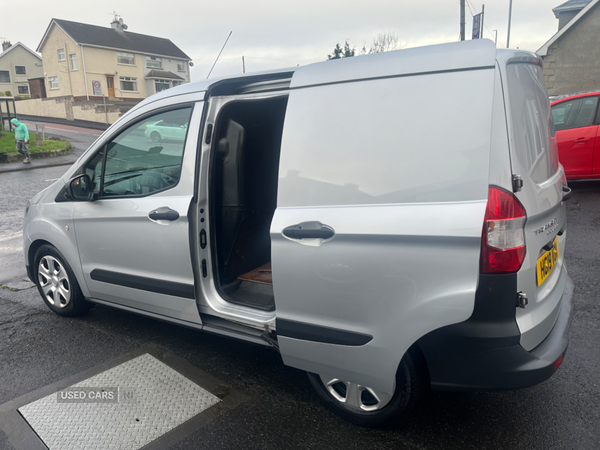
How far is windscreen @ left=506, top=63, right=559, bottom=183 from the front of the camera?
2.02m

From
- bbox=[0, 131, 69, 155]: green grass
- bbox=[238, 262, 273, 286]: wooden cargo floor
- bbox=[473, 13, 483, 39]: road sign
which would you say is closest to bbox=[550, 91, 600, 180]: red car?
bbox=[238, 262, 273, 286]: wooden cargo floor

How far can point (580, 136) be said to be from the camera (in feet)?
25.2

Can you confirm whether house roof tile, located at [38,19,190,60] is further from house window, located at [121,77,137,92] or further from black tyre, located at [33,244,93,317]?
black tyre, located at [33,244,93,317]

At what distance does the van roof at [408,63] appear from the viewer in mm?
1993

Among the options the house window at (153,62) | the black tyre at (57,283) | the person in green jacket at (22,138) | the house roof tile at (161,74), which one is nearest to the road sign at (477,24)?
the person in green jacket at (22,138)

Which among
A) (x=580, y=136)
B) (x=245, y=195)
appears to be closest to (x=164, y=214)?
(x=245, y=195)

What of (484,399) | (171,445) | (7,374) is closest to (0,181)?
(7,374)

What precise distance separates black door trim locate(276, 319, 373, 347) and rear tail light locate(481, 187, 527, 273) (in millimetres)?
680

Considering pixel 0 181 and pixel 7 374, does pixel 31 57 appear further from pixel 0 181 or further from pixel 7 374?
pixel 7 374

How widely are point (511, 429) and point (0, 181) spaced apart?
1485cm

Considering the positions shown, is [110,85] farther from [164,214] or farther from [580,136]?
[164,214]

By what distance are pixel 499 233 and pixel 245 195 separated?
204 cm

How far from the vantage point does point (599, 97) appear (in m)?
7.64

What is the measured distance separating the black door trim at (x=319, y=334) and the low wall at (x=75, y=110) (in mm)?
36450
